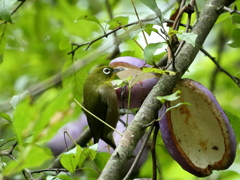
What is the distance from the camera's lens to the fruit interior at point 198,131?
79 cm

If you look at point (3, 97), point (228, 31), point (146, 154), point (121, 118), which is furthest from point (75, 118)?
point (228, 31)

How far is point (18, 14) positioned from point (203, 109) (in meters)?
1.13

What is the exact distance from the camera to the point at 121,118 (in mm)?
1310

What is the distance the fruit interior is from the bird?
→ 40 cm

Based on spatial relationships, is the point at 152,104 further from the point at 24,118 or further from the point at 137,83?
the point at 24,118

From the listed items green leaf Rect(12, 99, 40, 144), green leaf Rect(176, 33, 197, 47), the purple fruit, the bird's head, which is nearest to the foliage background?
the bird's head

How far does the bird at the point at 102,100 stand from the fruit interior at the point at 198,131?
40cm

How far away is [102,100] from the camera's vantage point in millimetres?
1272

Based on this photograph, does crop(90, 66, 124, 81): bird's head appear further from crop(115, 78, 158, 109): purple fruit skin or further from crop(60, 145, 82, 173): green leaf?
crop(60, 145, 82, 173): green leaf

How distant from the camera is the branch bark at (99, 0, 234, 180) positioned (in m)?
0.54

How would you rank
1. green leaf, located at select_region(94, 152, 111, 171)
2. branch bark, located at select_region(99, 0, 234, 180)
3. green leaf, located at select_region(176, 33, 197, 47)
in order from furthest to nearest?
1. green leaf, located at select_region(94, 152, 111, 171)
2. green leaf, located at select_region(176, 33, 197, 47)
3. branch bark, located at select_region(99, 0, 234, 180)

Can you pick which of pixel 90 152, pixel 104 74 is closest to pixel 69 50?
pixel 104 74

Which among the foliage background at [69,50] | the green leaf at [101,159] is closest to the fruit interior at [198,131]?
the green leaf at [101,159]

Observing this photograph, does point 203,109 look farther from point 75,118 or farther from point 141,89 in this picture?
point 75,118
